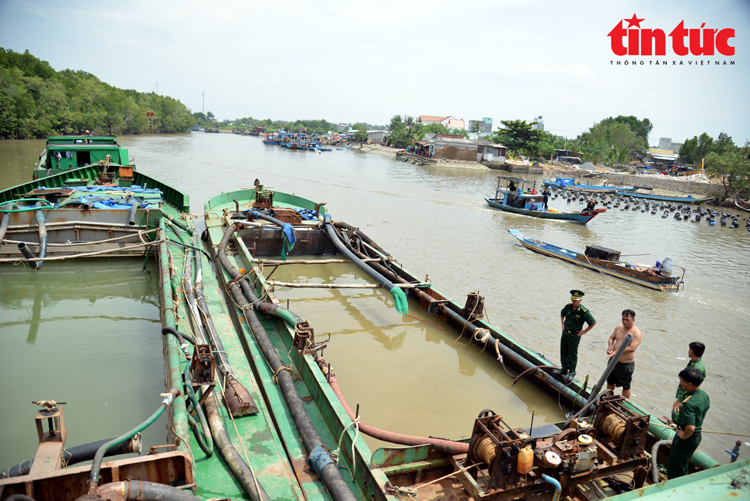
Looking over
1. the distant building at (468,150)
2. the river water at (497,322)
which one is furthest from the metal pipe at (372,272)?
the distant building at (468,150)

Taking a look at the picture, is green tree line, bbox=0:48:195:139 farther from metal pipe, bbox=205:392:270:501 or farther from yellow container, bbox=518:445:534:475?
yellow container, bbox=518:445:534:475

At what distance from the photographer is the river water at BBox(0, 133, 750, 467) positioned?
612 cm

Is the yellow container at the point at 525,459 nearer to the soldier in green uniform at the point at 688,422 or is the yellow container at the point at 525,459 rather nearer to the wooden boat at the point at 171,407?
the soldier in green uniform at the point at 688,422

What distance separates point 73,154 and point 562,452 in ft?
64.8

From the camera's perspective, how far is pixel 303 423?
4434mm

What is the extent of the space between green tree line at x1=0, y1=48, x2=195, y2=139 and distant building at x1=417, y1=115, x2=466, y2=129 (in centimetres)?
6325

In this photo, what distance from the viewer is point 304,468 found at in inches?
162

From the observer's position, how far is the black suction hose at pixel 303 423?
11.9ft

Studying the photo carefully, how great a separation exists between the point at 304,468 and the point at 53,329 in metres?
6.27

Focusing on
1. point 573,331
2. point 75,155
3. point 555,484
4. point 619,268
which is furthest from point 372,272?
point 75,155

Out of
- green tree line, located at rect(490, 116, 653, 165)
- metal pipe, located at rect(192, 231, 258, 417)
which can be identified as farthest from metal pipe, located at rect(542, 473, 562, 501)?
green tree line, located at rect(490, 116, 653, 165)

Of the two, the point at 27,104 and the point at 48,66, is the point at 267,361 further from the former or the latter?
the point at 48,66

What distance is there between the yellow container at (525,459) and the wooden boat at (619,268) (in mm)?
11846

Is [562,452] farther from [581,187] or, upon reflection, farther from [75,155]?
[581,187]
